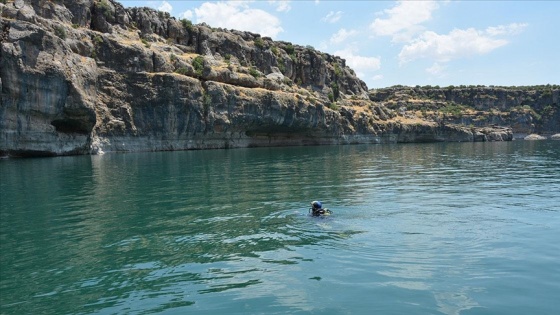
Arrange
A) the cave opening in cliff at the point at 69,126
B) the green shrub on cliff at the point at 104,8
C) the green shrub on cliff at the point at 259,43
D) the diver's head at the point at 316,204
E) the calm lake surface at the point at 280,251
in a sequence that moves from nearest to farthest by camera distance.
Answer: the calm lake surface at the point at 280,251
the diver's head at the point at 316,204
the cave opening in cliff at the point at 69,126
the green shrub on cliff at the point at 104,8
the green shrub on cliff at the point at 259,43

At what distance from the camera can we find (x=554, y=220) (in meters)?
18.1

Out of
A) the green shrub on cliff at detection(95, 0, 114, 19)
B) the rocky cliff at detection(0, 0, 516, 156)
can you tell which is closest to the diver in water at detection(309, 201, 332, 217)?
the rocky cliff at detection(0, 0, 516, 156)

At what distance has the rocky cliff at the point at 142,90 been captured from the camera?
5844 cm

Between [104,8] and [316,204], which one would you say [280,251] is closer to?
[316,204]

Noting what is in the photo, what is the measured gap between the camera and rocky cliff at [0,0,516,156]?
58.4m

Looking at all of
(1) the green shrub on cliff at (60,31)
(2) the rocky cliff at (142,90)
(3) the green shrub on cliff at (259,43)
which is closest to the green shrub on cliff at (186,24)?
(2) the rocky cliff at (142,90)

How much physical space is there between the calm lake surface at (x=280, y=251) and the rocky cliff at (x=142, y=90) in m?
36.0

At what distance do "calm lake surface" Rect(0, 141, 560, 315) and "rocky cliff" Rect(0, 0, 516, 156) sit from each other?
35982 mm

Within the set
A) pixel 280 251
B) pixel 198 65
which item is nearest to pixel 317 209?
pixel 280 251

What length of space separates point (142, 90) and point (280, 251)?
68.6 metres

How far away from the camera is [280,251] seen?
46.2 feet

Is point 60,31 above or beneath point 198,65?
above

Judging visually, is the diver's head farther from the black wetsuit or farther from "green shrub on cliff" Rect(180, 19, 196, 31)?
"green shrub on cliff" Rect(180, 19, 196, 31)

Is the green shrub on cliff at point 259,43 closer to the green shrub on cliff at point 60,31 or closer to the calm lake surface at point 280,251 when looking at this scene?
the green shrub on cliff at point 60,31
